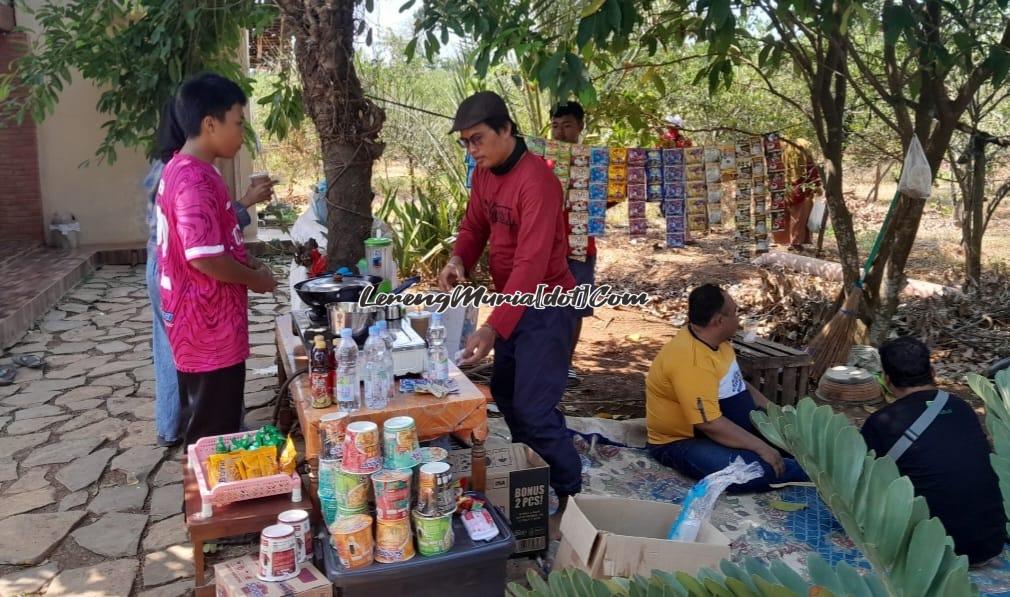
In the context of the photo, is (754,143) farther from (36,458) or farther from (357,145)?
(36,458)

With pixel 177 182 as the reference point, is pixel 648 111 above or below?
above

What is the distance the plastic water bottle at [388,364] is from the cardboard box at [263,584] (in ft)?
2.24

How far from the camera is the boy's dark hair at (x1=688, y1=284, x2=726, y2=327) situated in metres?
→ 3.95

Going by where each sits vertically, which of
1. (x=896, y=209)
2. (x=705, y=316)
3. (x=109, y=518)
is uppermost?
(x=896, y=209)

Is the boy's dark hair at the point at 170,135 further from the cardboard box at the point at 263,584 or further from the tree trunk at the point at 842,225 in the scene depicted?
the tree trunk at the point at 842,225

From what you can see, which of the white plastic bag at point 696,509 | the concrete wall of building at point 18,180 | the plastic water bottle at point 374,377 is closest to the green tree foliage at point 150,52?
the plastic water bottle at point 374,377

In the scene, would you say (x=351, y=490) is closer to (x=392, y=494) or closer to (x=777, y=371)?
(x=392, y=494)

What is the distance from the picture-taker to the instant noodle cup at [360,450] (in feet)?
9.18

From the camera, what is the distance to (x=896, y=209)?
19.7ft

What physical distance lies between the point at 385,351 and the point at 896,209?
14.8ft

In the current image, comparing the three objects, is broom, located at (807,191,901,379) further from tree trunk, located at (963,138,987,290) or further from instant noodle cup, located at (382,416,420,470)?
instant noodle cup, located at (382,416,420,470)

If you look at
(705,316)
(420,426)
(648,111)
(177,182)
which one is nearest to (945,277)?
(648,111)

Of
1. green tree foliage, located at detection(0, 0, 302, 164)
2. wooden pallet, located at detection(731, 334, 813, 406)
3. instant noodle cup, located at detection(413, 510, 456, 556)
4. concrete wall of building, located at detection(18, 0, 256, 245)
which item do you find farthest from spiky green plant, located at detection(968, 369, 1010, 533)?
concrete wall of building, located at detection(18, 0, 256, 245)

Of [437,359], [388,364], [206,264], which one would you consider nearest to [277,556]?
[388,364]
